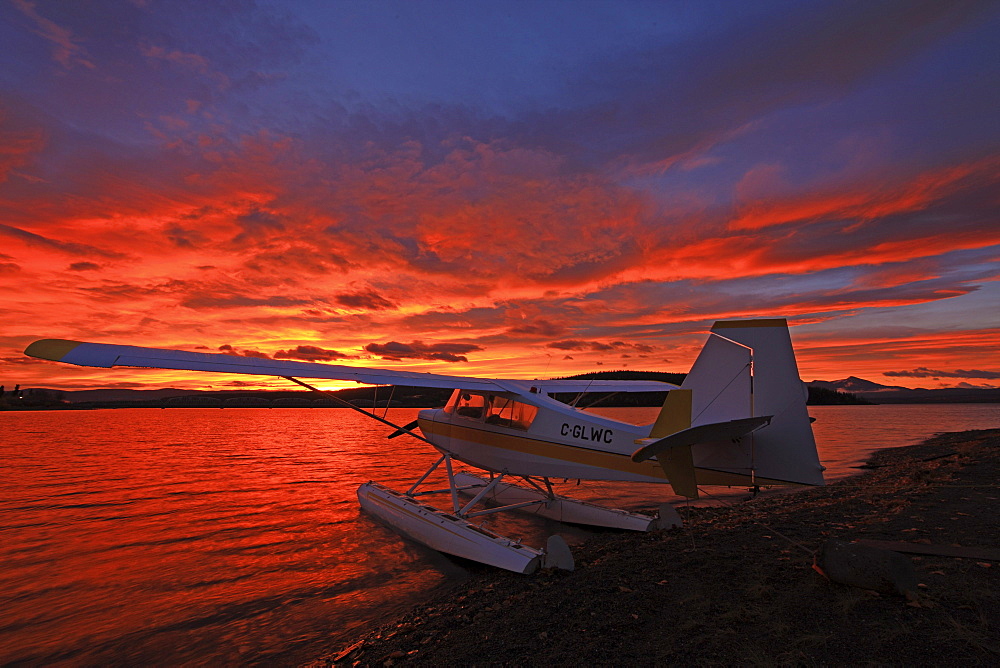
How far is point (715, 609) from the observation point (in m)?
4.59

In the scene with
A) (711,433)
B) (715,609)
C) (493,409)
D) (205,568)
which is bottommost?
(205,568)

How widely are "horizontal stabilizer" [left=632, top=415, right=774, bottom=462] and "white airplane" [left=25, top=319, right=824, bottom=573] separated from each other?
0.04ft

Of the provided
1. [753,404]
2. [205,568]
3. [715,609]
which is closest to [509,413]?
[753,404]

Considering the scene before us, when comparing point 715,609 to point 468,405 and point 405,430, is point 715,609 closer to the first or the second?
point 468,405

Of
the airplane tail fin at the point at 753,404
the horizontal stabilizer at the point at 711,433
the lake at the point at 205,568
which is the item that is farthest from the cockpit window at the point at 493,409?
the horizontal stabilizer at the point at 711,433

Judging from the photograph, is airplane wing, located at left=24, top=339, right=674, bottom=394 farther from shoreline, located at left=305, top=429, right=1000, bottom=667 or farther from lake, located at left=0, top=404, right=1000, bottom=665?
shoreline, located at left=305, top=429, right=1000, bottom=667

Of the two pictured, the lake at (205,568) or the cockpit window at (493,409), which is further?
the cockpit window at (493,409)

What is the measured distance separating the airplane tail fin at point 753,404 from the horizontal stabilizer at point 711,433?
116 millimetres

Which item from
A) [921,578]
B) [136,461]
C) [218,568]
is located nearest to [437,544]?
[218,568]

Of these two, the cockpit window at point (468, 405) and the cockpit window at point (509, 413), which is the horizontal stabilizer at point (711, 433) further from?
the cockpit window at point (468, 405)

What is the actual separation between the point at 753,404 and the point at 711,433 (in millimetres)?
864

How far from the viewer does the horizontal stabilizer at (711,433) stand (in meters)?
4.97

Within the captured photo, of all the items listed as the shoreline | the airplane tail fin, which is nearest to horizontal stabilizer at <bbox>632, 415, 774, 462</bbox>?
the airplane tail fin

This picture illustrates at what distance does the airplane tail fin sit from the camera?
5316 mm
